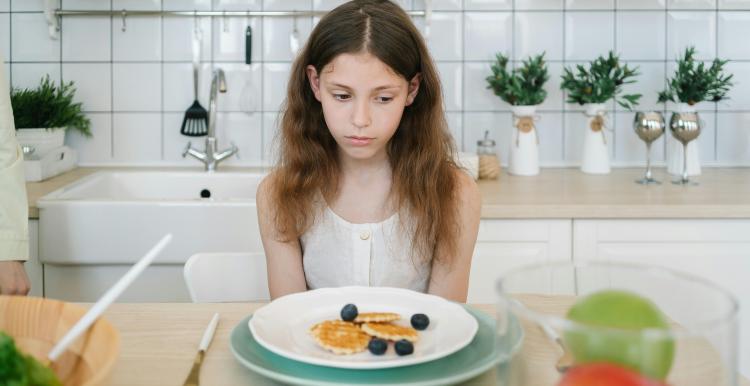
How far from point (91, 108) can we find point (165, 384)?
1804 mm

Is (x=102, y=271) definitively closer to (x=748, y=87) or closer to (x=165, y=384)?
(x=165, y=384)

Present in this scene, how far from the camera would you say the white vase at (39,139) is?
7.11 ft

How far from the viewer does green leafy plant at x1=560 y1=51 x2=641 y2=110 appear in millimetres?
2270

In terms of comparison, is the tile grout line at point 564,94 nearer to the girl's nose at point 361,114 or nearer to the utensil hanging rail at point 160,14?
the utensil hanging rail at point 160,14

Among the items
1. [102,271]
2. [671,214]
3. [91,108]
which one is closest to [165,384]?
[102,271]


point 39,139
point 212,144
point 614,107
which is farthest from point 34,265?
point 614,107

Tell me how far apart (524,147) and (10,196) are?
52.7 inches

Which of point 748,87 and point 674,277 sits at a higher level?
point 748,87


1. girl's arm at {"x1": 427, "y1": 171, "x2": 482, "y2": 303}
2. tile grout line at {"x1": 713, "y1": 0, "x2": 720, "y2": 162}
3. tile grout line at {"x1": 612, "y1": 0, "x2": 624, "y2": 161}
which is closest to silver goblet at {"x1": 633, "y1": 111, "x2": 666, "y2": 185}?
tile grout line at {"x1": 612, "y1": 0, "x2": 624, "y2": 161}

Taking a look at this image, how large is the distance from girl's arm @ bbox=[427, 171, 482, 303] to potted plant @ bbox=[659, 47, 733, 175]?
0.97 meters

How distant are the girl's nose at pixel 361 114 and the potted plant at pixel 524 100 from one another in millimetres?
1091

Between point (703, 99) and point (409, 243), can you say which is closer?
point (409, 243)

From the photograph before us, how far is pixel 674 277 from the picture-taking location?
51 centimetres

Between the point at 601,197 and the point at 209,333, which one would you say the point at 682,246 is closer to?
the point at 601,197
